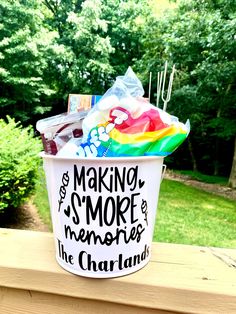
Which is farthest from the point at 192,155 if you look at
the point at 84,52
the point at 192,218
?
the point at 192,218

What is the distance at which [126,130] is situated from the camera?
1.52 ft

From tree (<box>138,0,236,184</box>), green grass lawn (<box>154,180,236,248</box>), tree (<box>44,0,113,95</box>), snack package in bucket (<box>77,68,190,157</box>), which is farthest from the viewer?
tree (<box>44,0,113,95</box>)

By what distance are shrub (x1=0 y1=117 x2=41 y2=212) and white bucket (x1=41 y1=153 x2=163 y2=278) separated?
6.21 feet

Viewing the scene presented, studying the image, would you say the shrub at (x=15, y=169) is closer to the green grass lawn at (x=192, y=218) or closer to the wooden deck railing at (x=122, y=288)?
the green grass lawn at (x=192, y=218)

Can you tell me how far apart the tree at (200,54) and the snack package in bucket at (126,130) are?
3.79 m

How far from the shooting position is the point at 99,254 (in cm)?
49

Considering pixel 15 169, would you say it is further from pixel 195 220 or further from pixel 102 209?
pixel 102 209

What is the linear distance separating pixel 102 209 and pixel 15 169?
80.9 inches

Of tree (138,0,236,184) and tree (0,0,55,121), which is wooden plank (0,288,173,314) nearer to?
tree (138,0,236,184)

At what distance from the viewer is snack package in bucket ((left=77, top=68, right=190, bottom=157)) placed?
0.46 meters

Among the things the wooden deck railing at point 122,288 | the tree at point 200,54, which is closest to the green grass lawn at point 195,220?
the tree at point 200,54

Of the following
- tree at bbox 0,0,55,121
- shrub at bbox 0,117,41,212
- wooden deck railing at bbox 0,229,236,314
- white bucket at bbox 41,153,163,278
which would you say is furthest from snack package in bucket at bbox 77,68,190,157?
tree at bbox 0,0,55,121

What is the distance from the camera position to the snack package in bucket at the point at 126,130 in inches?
18.2

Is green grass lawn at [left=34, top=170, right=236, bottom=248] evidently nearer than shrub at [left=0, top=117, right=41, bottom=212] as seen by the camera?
No
